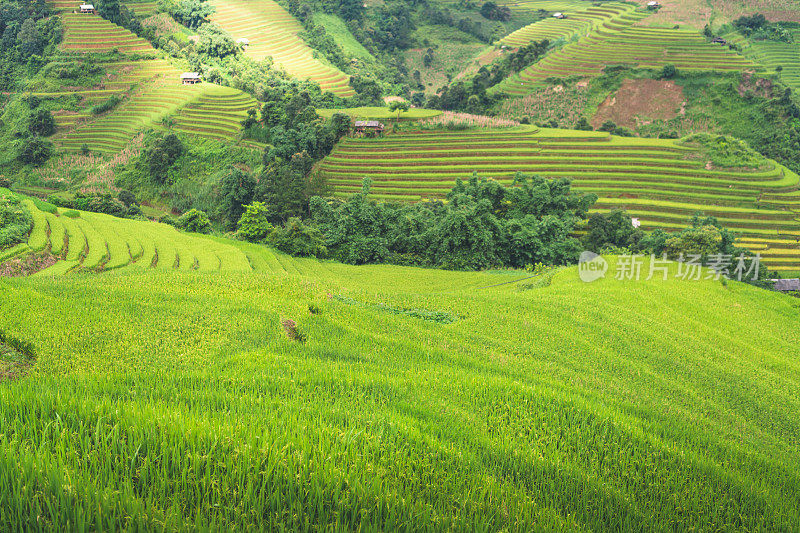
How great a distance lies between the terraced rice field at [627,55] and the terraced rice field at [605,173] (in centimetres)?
1995

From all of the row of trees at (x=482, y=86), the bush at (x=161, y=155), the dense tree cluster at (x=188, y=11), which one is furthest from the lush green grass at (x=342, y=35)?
the bush at (x=161, y=155)

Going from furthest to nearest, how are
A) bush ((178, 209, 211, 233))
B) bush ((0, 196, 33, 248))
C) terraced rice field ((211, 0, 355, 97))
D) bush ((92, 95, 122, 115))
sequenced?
terraced rice field ((211, 0, 355, 97)), bush ((92, 95, 122, 115)), bush ((178, 209, 211, 233)), bush ((0, 196, 33, 248))

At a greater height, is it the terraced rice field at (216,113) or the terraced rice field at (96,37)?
the terraced rice field at (96,37)

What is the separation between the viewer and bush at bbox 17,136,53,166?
42312 mm

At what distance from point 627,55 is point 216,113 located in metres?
53.9

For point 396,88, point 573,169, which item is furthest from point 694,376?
point 396,88

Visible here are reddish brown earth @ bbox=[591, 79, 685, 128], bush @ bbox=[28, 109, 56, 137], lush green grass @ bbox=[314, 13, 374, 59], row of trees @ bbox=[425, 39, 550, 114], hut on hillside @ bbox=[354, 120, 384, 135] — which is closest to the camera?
hut on hillside @ bbox=[354, 120, 384, 135]

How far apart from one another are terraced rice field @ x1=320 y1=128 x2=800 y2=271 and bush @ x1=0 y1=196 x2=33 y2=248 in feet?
81.3

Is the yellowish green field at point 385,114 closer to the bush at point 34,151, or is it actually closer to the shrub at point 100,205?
the shrub at point 100,205

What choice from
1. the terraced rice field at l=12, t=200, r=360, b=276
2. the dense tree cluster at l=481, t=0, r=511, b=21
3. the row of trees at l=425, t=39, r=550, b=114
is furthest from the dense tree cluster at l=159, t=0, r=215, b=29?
the terraced rice field at l=12, t=200, r=360, b=276

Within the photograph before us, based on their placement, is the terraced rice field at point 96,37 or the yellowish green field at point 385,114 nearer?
the yellowish green field at point 385,114

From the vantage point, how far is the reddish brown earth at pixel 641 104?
50.7 m

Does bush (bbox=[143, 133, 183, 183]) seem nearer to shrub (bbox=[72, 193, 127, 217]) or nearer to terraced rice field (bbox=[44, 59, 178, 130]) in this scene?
shrub (bbox=[72, 193, 127, 217])

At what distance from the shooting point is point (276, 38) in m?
74.8
